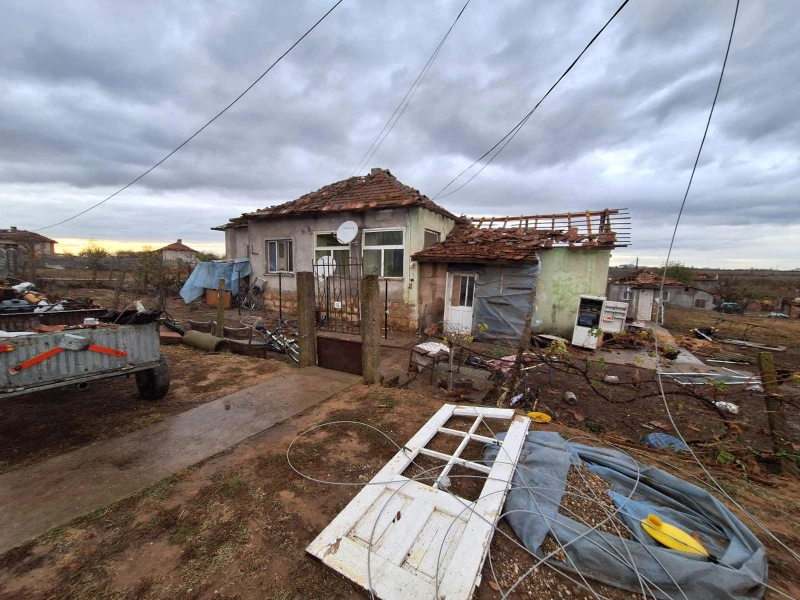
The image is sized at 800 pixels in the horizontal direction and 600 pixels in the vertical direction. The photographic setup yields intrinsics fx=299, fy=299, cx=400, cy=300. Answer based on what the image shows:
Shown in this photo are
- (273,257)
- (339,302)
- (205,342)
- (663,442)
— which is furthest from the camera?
(273,257)

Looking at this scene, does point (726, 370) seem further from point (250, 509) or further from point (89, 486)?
point (89, 486)

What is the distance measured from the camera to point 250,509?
2.27 m

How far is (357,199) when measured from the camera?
10391 millimetres

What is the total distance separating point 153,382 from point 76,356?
3.37ft

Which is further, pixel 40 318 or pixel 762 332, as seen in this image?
pixel 762 332

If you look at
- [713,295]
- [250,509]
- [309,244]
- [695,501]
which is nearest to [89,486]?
[250,509]

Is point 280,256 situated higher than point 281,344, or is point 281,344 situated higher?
point 280,256

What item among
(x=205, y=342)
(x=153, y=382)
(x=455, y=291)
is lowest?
(x=205, y=342)

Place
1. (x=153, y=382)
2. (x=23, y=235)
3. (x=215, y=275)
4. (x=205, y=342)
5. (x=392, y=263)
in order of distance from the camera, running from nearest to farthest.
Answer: (x=153, y=382) < (x=205, y=342) < (x=392, y=263) < (x=215, y=275) < (x=23, y=235)

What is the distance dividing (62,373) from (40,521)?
1.43 metres

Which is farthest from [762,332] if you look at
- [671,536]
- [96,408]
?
[96,408]

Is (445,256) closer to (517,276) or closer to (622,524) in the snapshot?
(517,276)

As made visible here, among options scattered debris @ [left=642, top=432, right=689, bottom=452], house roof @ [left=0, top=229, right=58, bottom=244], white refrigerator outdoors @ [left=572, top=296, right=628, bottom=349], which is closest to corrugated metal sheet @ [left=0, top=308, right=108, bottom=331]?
scattered debris @ [left=642, top=432, right=689, bottom=452]

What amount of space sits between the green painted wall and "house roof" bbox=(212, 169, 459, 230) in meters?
4.05
